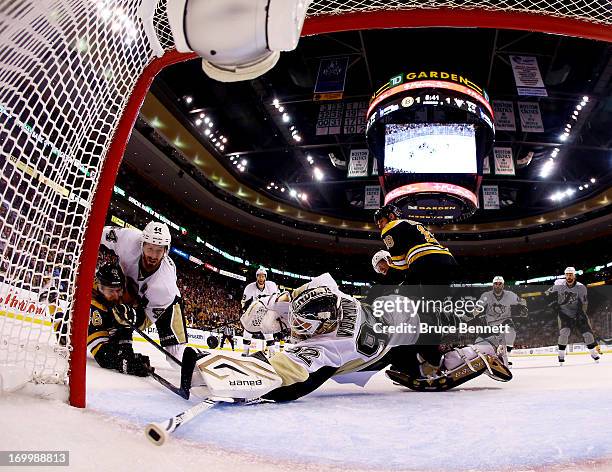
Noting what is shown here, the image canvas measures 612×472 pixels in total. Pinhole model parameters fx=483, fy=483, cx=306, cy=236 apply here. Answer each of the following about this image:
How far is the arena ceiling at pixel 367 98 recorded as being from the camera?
9656mm

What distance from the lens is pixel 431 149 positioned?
7.65 m

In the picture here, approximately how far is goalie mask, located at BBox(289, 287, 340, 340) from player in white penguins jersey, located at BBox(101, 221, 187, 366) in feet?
3.09

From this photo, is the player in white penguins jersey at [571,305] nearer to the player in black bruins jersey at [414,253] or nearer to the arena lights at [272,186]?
the player in black bruins jersey at [414,253]

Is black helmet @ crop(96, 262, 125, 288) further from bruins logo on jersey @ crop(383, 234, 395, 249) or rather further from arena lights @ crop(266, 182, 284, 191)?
arena lights @ crop(266, 182, 284, 191)

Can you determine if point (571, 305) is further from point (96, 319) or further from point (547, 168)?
point (547, 168)

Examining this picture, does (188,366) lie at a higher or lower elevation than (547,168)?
lower

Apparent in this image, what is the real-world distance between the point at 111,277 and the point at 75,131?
168cm

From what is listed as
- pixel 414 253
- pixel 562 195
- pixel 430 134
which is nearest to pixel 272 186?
pixel 430 134

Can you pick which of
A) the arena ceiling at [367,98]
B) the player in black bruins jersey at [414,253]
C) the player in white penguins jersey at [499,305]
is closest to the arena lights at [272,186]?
the arena ceiling at [367,98]

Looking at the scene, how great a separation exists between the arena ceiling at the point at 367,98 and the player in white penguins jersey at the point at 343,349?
7.87 metres

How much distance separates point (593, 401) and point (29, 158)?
2.26 m

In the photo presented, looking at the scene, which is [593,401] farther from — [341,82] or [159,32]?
[341,82]

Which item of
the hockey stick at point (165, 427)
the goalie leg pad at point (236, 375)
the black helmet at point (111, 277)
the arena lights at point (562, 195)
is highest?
the arena lights at point (562, 195)

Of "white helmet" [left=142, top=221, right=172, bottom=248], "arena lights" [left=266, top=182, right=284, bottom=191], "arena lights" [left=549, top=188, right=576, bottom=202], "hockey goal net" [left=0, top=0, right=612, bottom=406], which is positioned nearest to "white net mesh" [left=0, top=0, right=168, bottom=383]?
"hockey goal net" [left=0, top=0, right=612, bottom=406]
